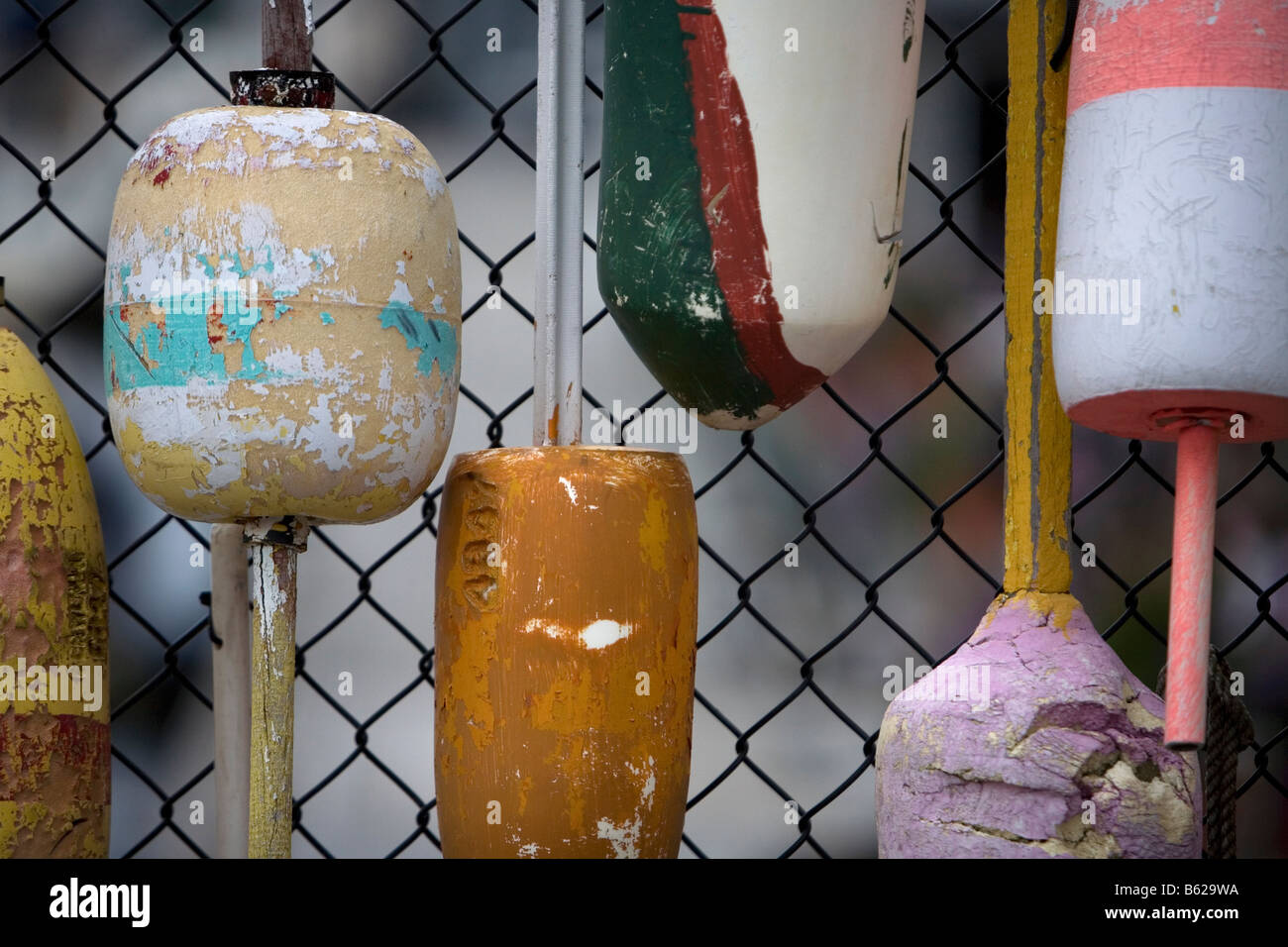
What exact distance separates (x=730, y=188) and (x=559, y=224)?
10 centimetres

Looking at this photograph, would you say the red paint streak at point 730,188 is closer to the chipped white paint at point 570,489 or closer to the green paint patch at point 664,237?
the green paint patch at point 664,237

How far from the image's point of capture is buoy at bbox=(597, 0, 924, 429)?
31.8 inches

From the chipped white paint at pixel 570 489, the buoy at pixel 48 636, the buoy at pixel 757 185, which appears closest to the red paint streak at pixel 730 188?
the buoy at pixel 757 185

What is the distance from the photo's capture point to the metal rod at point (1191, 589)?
75cm

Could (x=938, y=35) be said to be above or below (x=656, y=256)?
above

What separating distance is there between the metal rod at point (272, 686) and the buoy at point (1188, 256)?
40cm

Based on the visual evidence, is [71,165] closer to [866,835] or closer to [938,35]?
[938,35]

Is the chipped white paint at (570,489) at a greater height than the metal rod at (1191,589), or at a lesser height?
greater

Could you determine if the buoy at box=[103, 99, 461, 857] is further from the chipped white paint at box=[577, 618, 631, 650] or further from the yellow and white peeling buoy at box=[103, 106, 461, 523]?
the chipped white paint at box=[577, 618, 631, 650]

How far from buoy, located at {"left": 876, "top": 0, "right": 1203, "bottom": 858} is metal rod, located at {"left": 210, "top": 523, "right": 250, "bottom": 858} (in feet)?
1.17

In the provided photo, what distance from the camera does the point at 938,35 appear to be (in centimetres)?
112

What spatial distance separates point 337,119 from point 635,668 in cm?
31

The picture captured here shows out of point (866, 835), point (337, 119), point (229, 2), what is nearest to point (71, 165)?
point (229, 2)
